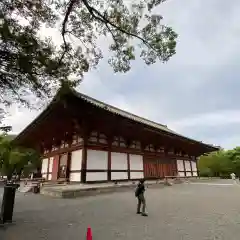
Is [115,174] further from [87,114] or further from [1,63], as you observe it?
[1,63]

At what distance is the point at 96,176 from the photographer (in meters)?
14.8

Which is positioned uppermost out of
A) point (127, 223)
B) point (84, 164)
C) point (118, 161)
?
point (118, 161)

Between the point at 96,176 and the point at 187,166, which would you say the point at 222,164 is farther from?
the point at 96,176

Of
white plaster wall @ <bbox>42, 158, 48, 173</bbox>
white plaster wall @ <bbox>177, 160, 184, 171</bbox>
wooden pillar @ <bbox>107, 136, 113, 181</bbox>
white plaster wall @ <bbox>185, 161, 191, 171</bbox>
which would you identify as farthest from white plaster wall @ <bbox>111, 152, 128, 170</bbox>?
white plaster wall @ <bbox>185, 161, 191, 171</bbox>

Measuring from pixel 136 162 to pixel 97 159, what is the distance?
4.20 metres

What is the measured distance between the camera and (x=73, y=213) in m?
7.67

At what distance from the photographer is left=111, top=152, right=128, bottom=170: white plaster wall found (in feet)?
53.1

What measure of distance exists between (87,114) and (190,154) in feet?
54.8

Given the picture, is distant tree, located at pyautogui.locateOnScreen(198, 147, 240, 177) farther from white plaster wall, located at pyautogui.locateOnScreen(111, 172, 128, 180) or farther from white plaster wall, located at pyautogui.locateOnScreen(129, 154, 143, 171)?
white plaster wall, located at pyautogui.locateOnScreen(111, 172, 128, 180)

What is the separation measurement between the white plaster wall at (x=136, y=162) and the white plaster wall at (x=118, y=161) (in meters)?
0.77

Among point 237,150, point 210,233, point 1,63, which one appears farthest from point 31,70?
point 237,150

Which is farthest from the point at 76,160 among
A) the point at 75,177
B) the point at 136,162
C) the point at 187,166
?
the point at 187,166

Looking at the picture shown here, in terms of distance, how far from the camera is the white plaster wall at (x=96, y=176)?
1442 centimetres

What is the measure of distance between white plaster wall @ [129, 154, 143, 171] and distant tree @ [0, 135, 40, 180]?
12.8m
